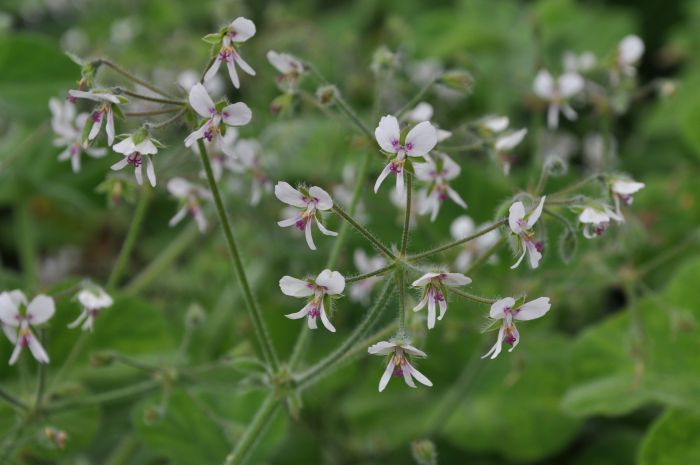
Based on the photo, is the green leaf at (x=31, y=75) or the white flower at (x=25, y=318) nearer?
the white flower at (x=25, y=318)

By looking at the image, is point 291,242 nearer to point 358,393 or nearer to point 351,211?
point 358,393

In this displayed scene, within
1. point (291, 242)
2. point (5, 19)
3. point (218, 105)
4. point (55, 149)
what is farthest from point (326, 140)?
→ point (218, 105)

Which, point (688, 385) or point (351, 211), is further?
point (688, 385)

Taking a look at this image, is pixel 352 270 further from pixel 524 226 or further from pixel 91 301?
pixel 524 226

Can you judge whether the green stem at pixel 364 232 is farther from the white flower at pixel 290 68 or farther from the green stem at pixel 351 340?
the white flower at pixel 290 68

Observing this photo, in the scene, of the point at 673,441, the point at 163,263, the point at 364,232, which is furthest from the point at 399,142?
the point at 163,263

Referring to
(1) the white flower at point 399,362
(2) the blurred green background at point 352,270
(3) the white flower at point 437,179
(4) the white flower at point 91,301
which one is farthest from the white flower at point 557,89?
(4) the white flower at point 91,301
